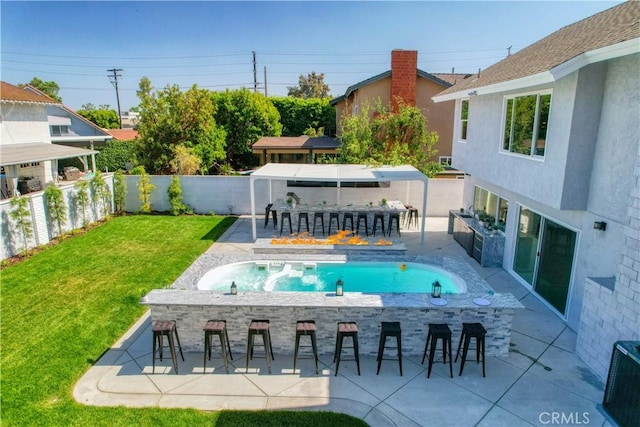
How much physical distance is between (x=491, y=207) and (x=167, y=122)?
59.3 feet

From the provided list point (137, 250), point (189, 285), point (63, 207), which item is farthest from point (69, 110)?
point (189, 285)

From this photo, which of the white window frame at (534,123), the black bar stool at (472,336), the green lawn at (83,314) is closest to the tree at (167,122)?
the green lawn at (83,314)

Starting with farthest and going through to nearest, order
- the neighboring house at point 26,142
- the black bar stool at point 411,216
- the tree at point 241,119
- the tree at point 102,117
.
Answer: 1. the tree at point 102,117
2. the tree at point 241,119
3. the neighboring house at point 26,142
4. the black bar stool at point 411,216

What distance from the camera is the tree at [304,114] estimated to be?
37.6 meters

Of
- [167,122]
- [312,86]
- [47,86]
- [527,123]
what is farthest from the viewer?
[312,86]

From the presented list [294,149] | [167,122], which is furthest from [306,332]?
[294,149]

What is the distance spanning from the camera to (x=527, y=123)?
922 centimetres

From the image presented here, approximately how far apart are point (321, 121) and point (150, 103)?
19.1 meters

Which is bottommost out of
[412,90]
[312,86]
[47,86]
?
[412,90]

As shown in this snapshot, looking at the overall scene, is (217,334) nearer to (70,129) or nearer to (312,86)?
(70,129)

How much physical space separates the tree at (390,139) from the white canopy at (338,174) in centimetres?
310

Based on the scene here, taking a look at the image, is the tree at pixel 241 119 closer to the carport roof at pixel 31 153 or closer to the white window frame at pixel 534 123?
the carport roof at pixel 31 153

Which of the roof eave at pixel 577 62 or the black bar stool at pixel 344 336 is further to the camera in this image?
the black bar stool at pixel 344 336

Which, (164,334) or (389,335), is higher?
(389,335)
